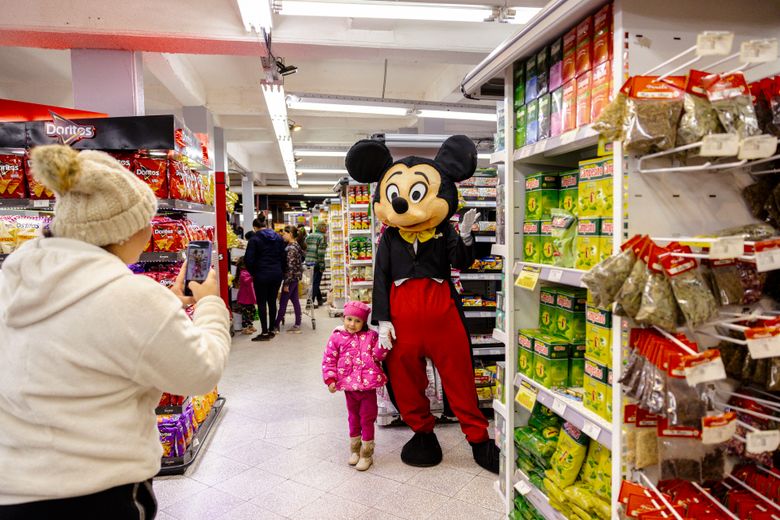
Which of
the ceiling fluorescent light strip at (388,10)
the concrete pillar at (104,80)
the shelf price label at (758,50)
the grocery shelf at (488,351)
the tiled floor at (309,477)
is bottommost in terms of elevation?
the tiled floor at (309,477)

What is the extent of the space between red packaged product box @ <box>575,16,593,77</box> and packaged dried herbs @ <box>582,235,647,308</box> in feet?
2.40

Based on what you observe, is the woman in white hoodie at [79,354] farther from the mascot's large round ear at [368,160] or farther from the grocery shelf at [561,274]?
the mascot's large round ear at [368,160]

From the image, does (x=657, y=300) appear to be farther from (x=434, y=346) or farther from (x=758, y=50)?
(x=434, y=346)

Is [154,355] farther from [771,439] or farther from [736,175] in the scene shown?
[736,175]

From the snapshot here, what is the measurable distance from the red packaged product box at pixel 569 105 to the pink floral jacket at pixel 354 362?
1.99m

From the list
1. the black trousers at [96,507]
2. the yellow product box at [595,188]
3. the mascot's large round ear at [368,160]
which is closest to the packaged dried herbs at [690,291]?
the yellow product box at [595,188]

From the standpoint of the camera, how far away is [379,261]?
3.53 m

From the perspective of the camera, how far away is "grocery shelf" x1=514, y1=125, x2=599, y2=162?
178 centimetres

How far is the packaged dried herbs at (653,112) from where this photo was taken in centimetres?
144

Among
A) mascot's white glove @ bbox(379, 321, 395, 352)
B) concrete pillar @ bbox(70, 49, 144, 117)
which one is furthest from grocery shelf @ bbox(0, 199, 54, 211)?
mascot's white glove @ bbox(379, 321, 395, 352)

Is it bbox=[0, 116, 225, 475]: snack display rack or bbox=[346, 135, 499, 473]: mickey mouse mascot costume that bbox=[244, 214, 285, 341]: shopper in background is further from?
bbox=[346, 135, 499, 473]: mickey mouse mascot costume

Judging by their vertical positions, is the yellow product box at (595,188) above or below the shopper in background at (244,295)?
above

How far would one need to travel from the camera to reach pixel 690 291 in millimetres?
1405

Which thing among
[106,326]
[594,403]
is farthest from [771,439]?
[106,326]
